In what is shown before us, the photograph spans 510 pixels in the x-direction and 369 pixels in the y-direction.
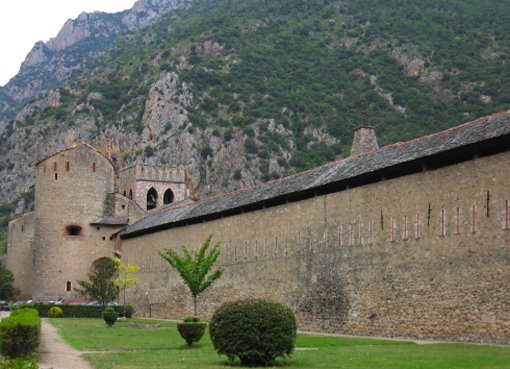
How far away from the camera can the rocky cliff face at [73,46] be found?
179 m

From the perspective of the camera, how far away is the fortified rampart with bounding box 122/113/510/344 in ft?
71.5

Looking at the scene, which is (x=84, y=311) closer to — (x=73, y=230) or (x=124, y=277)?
(x=124, y=277)

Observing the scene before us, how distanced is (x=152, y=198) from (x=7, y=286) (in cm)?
1910

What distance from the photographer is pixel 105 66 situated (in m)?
136

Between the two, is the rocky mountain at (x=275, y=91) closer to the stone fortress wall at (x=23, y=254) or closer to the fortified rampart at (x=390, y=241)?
the stone fortress wall at (x=23, y=254)

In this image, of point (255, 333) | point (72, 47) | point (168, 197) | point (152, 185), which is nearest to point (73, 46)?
point (72, 47)

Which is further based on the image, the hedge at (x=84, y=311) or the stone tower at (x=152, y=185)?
the stone tower at (x=152, y=185)

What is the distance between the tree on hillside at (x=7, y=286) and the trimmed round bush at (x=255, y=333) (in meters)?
43.8

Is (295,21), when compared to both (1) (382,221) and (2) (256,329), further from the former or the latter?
(2) (256,329)

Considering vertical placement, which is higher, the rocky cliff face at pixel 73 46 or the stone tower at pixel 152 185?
the rocky cliff face at pixel 73 46

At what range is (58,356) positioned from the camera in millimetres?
19547

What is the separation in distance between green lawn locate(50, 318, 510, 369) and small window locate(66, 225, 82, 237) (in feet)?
98.5

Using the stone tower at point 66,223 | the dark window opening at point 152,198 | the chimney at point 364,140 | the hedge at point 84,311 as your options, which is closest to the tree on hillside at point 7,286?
the stone tower at point 66,223

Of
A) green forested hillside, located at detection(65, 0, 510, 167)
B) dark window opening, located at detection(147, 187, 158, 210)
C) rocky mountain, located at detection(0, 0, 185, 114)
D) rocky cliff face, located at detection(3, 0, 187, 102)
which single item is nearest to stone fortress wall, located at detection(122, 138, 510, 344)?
dark window opening, located at detection(147, 187, 158, 210)
